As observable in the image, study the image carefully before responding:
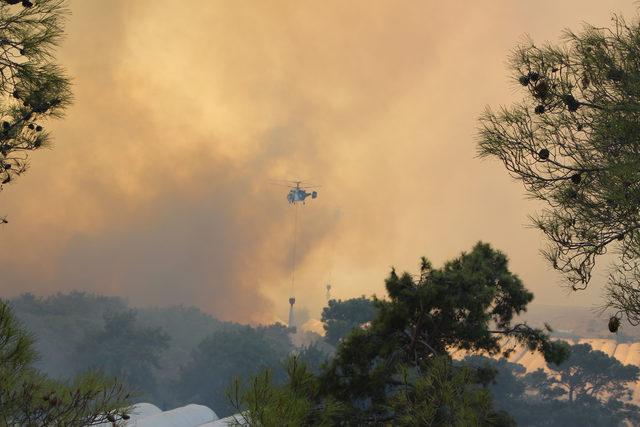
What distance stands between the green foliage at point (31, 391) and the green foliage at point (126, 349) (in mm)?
53560

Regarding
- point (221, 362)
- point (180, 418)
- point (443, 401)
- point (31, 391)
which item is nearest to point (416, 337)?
point (443, 401)

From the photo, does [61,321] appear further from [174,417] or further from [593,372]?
[593,372]

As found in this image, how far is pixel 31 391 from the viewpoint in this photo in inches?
287

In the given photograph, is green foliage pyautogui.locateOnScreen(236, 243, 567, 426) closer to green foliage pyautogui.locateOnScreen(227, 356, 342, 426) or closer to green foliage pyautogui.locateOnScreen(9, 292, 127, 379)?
green foliage pyautogui.locateOnScreen(227, 356, 342, 426)

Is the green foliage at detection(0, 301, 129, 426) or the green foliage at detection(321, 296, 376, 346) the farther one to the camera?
the green foliage at detection(321, 296, 376, 346)

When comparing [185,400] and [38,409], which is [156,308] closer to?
[185,400]

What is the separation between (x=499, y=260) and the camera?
615 inches

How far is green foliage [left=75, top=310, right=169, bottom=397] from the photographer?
59719 millimetres

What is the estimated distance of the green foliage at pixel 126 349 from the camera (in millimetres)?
59719

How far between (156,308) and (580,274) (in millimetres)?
88683

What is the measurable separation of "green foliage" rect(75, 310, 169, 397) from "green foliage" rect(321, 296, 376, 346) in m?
13.8

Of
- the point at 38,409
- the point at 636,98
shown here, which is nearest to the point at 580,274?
the point at 636,98

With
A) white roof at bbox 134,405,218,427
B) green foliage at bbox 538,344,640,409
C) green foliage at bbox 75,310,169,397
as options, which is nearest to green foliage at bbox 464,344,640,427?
green foliage at bbox 538,344,640,409

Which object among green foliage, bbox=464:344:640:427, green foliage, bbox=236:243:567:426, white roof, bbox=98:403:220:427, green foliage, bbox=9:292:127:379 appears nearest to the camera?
green foliage, bbox=236:243:567:426
